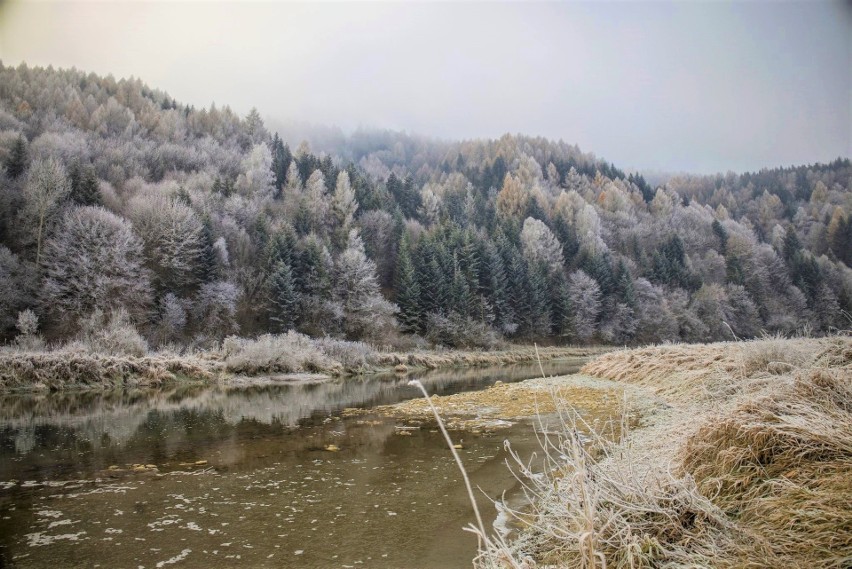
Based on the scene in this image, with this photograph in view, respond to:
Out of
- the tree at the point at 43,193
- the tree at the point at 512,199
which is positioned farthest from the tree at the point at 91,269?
the tree at the point at 512,199

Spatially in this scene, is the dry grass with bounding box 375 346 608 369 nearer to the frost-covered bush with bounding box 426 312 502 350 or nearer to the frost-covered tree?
the frost-covered bush with bounding box 426 312 502 350

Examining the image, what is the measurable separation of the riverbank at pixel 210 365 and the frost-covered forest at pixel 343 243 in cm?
721

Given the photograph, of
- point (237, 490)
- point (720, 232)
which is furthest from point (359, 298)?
point (720, 232)

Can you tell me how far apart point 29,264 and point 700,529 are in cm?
3966

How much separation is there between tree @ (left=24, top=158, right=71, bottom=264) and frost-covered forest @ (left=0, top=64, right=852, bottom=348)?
0.14m

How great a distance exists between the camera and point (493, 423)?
11.5 m

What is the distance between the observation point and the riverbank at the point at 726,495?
9.09ft

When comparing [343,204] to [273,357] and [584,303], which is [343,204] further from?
[273,357]

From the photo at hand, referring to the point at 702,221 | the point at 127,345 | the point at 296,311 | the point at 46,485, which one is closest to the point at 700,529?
the point at 46,485

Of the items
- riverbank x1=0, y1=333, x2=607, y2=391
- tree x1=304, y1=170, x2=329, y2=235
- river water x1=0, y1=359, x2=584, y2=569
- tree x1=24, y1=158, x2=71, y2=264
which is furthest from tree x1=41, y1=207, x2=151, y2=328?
tree x1=304, y1=170, x2=329, y2=235

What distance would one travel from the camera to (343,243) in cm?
5231

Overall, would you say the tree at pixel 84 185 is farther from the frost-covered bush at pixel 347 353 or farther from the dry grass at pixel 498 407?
the dry grass at pixel 498 407

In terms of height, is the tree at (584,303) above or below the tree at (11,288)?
below

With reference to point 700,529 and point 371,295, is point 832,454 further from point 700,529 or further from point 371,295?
point 371,295
